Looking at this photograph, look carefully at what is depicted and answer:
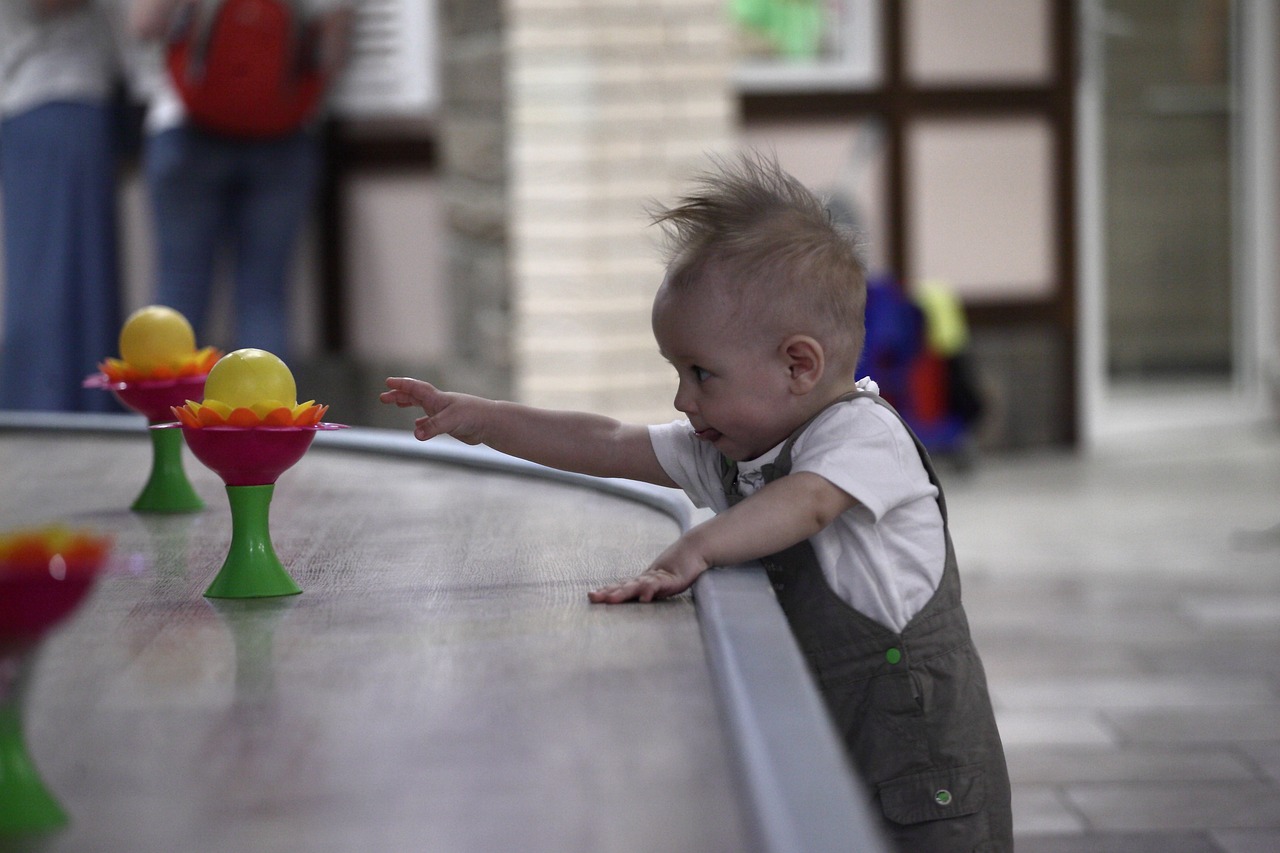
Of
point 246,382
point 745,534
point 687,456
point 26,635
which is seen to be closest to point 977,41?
point 687,456

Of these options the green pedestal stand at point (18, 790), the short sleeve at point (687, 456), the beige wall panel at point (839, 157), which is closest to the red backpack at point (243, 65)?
the beige wall panel at point (839, 157)

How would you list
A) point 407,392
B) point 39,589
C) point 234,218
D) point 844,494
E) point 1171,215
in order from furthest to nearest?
point 1171,215 → point 234,218 → point 407,392 → point 844,494 → point 39,589

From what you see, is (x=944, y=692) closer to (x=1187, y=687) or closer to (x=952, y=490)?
(x=1187, y=687)

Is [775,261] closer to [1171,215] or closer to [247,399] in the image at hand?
[247,399]

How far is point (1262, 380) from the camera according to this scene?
625 cm

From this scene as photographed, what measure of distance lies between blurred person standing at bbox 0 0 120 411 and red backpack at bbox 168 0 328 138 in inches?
15.5

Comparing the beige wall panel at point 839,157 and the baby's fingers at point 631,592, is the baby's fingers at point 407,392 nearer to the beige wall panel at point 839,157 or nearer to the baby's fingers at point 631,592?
the baby's fingers at point 631,592

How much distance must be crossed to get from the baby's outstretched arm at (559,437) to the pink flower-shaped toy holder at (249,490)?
0.28 metres

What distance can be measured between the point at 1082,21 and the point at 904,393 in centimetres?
162

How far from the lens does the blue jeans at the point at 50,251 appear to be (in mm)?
4133

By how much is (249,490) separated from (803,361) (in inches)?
15.7

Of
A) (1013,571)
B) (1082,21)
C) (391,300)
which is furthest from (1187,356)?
(391,300)

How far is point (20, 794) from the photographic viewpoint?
0.55 metres

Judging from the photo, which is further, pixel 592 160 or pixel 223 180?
pixel 223 180
